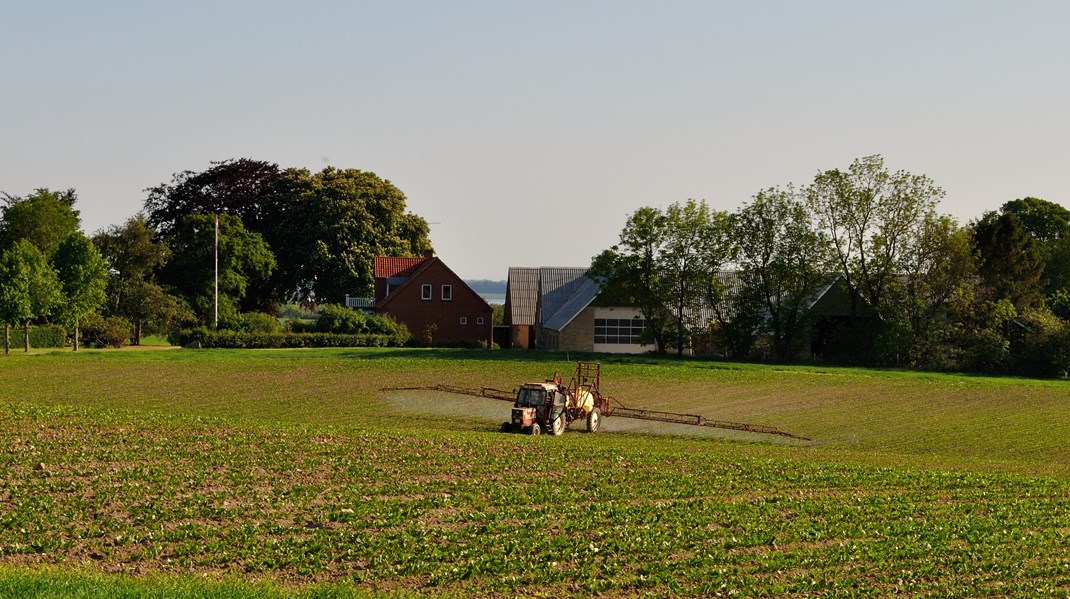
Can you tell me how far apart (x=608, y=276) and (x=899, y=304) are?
18.4 meters

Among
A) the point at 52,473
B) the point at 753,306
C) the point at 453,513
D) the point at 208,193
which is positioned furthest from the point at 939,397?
the point at 208,193

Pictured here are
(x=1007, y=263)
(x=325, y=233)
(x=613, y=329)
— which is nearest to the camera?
(x=1007, y=263)

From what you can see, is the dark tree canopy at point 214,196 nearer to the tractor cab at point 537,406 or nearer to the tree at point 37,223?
the tree at point 37,223

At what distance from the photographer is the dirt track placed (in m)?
37.7

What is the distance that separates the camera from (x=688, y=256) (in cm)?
7325

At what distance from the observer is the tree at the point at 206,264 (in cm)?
8919

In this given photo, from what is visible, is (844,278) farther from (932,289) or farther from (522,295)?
(522,295)

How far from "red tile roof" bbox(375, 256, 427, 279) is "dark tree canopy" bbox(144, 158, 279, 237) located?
12971 millimetres

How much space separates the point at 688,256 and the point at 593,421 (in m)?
36.8

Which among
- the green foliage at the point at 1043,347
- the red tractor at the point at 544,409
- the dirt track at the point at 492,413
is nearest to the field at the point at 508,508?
the dirt track at the point at 492,413

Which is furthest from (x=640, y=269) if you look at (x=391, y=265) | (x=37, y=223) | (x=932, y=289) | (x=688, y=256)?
(x=37, y=223)

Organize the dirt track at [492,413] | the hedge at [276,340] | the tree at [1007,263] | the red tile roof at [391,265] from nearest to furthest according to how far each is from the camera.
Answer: the dirt track at [492,413] → the hedge at [276,340] → the tree at [1007,263] → the red tile roof at [391,265]

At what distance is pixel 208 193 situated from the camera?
100438 mm

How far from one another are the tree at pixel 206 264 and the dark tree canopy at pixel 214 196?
821 centimetres
